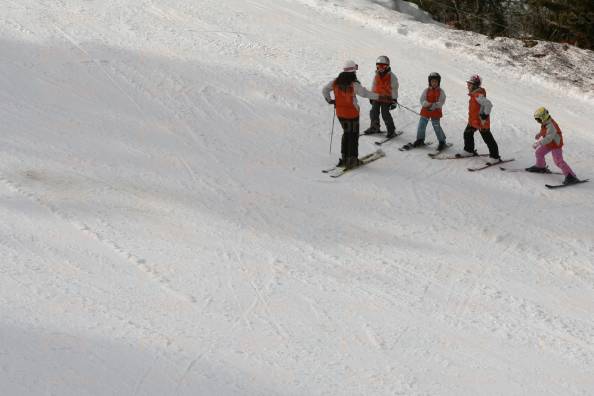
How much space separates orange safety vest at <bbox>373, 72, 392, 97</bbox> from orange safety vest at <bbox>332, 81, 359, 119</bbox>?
135cm

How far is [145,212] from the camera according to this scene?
9820 millimetres

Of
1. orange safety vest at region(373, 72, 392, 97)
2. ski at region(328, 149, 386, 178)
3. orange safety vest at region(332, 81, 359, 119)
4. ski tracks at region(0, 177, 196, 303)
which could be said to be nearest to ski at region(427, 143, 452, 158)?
ski at region(328, 149, 386, 178)

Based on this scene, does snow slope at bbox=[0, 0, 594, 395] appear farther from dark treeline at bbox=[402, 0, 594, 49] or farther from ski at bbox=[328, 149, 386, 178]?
dark treeline at bbox=[402, 0, 594, 49]

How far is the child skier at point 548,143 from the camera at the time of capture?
11.2 metres

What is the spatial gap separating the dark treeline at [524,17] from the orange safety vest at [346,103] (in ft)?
27.3

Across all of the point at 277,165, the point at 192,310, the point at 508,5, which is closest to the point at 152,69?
the point at 277,165

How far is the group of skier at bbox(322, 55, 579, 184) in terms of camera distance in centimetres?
1127

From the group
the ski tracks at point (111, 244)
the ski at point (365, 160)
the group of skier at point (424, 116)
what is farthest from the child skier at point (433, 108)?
the ski tracks at point (111, 244)

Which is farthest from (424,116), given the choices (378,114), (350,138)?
(350,138)

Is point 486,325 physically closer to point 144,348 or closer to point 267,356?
point 267,356

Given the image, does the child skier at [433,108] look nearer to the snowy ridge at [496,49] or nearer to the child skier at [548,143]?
the child skier at [548,143]

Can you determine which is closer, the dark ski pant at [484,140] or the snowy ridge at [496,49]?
the dark ski pant at [484,140]

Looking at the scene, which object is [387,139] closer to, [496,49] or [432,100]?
[432,100]

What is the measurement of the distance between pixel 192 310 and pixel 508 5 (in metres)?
16.9
